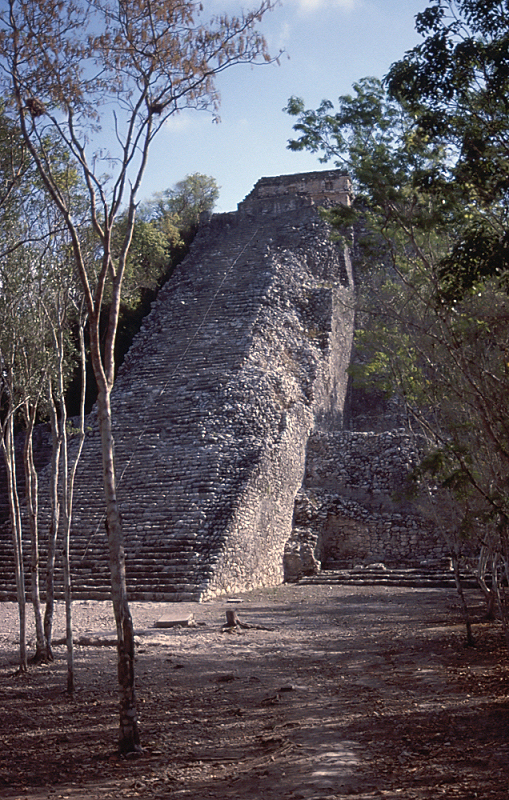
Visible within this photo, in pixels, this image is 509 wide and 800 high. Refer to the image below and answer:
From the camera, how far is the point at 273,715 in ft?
19.3

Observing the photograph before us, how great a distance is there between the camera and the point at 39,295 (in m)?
8.05

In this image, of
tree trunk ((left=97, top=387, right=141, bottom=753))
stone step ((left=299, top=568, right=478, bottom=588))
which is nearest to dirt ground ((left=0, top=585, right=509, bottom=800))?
tree trunk ((left=97, top=387, right=141, bottom=753))

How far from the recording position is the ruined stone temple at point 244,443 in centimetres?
1420

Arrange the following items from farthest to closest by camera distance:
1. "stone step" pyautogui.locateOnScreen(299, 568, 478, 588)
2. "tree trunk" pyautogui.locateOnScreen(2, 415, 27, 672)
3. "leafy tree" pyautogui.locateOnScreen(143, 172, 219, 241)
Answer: "leafy tree" pyautogui.locateOnScreen(143, 172, 219, 241) < "stone step" pyautogui.locateOnScreen(299, 568, 478, 588) < "tree trunk" pyautogui.locateOnScreen(2, 415, 27, 672)

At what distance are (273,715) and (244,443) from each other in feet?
35.5

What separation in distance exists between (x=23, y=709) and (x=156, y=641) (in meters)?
3.01

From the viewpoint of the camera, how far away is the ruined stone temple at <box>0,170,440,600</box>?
14203mm

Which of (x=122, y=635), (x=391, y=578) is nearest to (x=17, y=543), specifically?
(x=122, y=635)

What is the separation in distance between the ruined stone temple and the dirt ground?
365cm

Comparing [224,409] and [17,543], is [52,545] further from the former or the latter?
[224,409]

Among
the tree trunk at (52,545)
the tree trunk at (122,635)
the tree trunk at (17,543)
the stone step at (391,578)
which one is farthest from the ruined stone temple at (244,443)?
A: the tree trunk at (122,635)

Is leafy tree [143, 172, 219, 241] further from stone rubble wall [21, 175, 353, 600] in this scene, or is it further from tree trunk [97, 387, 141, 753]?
tree trunk [97, 387, 141, 753]

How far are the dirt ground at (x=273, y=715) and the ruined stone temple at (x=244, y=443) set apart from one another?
3.65m

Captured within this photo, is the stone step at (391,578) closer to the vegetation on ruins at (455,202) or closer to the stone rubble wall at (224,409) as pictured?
the stone rubble wall at (224,409)
